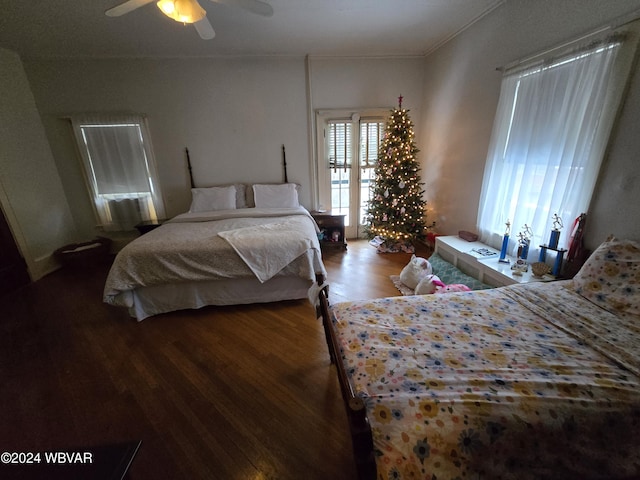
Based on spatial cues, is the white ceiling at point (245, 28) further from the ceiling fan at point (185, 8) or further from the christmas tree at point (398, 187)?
the christmas tree at point (398, 187)

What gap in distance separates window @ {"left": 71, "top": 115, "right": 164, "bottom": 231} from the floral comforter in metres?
3.80

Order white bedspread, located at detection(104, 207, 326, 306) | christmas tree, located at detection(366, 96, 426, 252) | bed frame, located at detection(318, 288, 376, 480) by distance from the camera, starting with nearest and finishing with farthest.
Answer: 1. bed frame, located at detection(318, 288, 376, 480)
2. white bedspread, located at detection(104, 207, 326, 306)
3. christmas tree, located at detection(366, 96, 426, 252)

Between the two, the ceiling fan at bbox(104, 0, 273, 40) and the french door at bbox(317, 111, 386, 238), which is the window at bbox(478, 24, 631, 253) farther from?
the ceiling fan at bbox(104, 0, 273, 40)

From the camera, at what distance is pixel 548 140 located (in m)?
1.94

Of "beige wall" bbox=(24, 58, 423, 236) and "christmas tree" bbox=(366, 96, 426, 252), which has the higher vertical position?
"beige wall" bbox=(24, 58, 423, 236)

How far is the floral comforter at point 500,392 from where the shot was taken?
0.75 metres

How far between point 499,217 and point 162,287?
324cm

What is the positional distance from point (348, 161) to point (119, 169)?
3.36 m

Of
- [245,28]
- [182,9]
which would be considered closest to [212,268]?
[182,9]

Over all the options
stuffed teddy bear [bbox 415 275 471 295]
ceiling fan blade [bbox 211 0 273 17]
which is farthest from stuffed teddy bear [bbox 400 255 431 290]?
ceiling fan blade [bbox 211 0 273 17]

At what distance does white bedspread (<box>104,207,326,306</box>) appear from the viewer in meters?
2.07

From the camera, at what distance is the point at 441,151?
3.38 m

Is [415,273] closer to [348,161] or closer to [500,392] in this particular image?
[500,392]

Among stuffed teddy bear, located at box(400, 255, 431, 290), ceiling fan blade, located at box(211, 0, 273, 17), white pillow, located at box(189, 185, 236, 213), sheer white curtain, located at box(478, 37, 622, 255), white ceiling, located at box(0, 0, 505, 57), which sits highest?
white ceiling, located at box(0, 0, 505, 57)
